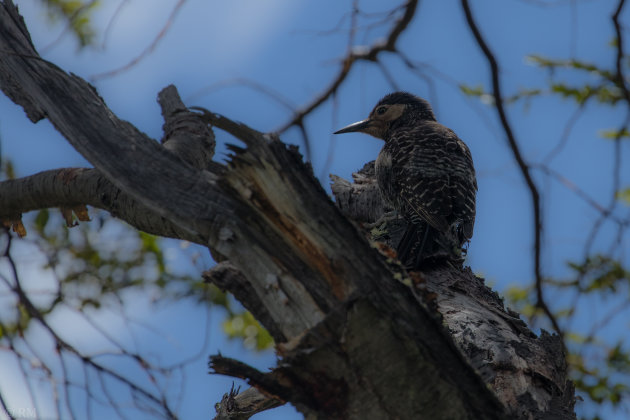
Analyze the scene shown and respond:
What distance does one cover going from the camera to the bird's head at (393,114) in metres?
6.43

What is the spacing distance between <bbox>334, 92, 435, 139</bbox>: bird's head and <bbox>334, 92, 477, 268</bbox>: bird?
477mm

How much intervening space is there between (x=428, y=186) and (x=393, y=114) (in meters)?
1.84

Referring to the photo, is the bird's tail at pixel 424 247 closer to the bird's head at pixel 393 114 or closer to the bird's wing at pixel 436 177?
the bird's wing at pixel 436 177

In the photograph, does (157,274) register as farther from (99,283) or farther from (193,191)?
(193,191)

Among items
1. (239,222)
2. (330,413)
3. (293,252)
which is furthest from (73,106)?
(330,413)

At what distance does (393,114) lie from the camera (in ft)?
21.2

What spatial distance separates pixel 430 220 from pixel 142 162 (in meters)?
2.70

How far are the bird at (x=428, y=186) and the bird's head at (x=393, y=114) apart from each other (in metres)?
0.48

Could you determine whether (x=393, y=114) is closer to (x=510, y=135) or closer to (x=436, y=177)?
(x=436, y=177)

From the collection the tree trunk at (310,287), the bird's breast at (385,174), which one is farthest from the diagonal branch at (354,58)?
the tree trunk at (310,287)

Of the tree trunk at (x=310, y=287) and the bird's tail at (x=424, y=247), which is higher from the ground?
the bird's tail at (x=424, y=247)

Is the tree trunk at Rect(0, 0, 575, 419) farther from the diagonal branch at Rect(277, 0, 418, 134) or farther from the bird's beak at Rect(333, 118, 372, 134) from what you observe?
the bird's beak at Rect(333, 118, 372, 134)

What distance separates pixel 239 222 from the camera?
1.87 metres

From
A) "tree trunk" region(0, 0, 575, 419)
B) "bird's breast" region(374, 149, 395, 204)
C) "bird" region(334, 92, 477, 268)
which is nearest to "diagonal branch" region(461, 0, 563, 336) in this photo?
"bird" region(334, 92, 477, 268)
